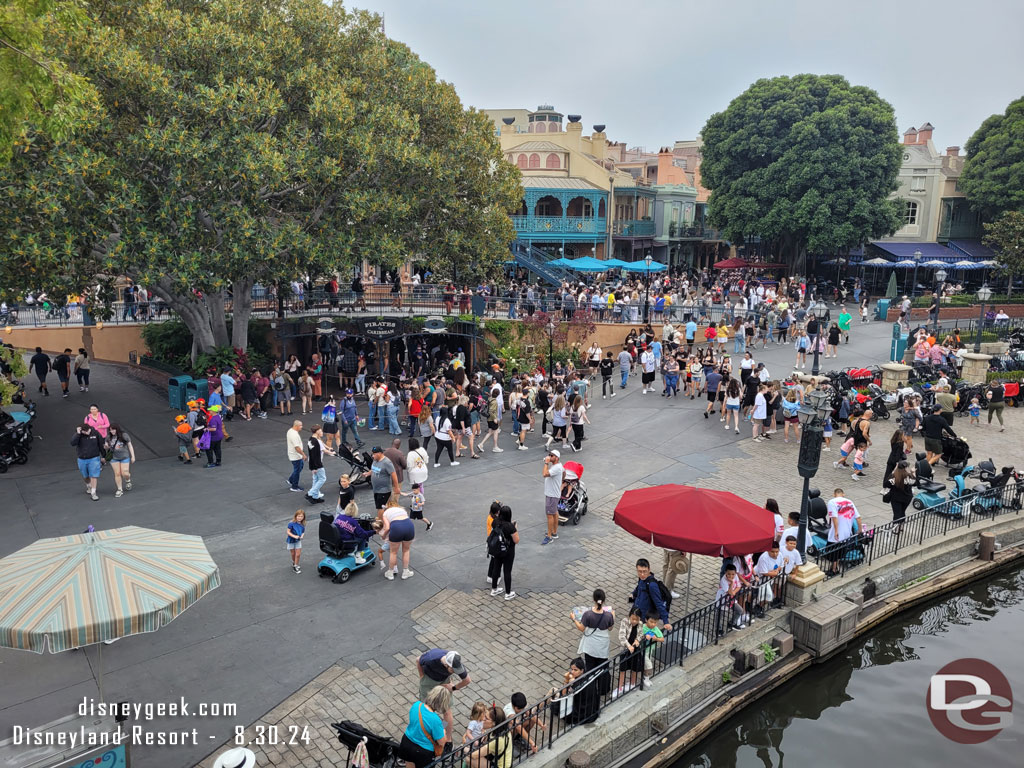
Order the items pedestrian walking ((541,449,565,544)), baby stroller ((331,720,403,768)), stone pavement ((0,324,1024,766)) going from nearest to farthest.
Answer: baby stroller ((331,720,403,768))
stone pavement ((0,324,1024,766))
pedestrian walking ((541,449,565,544))

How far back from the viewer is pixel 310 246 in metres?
20.2

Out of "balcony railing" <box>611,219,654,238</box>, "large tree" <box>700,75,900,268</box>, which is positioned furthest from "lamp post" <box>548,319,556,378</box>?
"balcony railing" <box>611,219,654,238</box>

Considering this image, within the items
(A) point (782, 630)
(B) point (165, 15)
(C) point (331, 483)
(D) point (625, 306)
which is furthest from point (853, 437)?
(B) point (165, 15)

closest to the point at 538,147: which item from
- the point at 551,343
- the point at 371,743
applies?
the point at 551,343

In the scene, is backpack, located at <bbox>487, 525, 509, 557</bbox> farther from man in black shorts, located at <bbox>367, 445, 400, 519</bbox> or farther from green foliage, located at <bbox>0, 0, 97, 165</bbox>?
green foliage, located at <bbox>0, 0, 97, 165</bbox>

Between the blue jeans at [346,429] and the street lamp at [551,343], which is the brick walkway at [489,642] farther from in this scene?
the street lamp at [551,343]

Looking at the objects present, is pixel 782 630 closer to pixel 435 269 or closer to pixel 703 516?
pixel 703 516

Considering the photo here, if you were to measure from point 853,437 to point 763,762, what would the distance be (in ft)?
30.7

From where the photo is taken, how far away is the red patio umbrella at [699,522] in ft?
30.2

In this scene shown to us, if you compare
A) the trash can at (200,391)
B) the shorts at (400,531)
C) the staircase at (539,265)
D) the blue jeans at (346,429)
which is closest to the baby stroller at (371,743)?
the shorts at (400,531)

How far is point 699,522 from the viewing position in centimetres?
944

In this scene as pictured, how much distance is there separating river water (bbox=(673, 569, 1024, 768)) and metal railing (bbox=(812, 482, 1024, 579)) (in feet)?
3.85

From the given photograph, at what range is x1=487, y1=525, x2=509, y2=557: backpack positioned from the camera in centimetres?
1069

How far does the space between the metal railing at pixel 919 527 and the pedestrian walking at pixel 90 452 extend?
42.4ft
